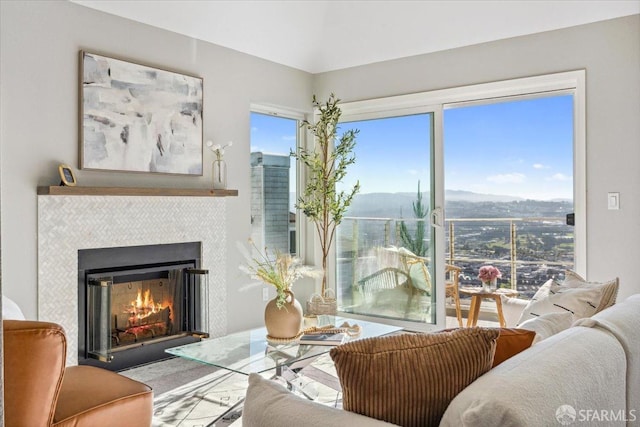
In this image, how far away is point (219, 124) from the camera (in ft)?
14.3

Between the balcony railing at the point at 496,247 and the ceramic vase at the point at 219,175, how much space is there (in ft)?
4.47

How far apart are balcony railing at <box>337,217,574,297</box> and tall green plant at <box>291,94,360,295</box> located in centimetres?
23

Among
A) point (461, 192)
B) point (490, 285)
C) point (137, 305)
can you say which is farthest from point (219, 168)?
point (461, 192)

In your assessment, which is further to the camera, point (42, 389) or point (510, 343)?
point (42, 389)

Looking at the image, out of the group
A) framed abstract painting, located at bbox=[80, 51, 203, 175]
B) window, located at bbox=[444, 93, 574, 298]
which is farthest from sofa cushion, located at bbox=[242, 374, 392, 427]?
window, located at bbox=[444, 93, 574, 298]

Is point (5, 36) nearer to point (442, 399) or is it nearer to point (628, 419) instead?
point (442, 399)

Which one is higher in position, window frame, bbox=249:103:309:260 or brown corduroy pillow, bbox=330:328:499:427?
window frame, bbox=249:103:309:260

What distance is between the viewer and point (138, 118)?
12.3 ft

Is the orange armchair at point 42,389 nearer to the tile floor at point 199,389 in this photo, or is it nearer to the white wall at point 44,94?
the tile floor at point 199,389

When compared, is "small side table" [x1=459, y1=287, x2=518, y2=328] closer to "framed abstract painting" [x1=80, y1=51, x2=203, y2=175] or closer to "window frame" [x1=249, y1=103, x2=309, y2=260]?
"window frame" [x1=249, y1=103, x2=309, y2=260]

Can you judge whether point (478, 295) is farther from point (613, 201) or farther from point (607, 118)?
point (607, 118)

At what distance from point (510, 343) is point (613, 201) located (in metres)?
2.76

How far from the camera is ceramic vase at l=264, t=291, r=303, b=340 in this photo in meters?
2.95

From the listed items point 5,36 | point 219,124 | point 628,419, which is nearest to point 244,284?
point 219,124
